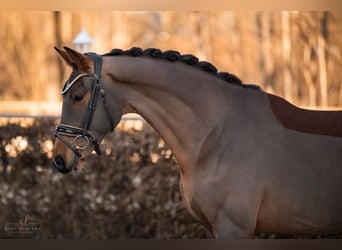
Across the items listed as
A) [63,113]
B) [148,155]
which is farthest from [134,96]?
[148,155]

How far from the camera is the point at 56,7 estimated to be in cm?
562

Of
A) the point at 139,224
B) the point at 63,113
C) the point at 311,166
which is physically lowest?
the point at 139,224

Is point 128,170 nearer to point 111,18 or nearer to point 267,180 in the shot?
point 267,180

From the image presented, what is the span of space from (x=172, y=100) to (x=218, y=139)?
0.34 meters

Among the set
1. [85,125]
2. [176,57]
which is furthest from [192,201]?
[176,57]

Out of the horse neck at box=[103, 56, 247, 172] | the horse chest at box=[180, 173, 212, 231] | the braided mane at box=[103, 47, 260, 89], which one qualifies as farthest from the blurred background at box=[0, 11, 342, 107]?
the horse chest at box=[180, 173, 212, 231]

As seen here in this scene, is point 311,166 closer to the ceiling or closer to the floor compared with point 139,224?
closer to the ceiling

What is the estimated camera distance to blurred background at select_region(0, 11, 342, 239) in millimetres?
6664

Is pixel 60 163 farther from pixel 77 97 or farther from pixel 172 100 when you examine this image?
pixel 172 100

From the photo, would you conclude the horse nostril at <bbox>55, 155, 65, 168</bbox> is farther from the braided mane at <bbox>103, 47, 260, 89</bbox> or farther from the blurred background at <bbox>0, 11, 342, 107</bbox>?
the blurred background at <bbox>0, 11, 342, 107</bbox>

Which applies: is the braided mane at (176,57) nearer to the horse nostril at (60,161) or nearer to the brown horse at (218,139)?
the brown horse at (218,139)

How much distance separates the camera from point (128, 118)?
685 cm

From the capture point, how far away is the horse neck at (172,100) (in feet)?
13.7

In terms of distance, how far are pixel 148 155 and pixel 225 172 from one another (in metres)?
2.56
